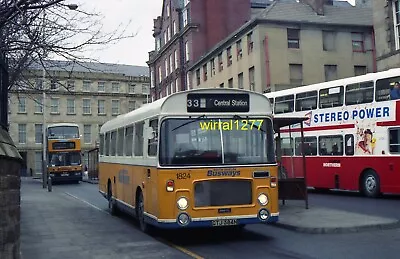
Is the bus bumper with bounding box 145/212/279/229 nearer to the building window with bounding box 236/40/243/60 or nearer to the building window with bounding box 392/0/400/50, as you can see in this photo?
the building window with bounding box 392/0/400/50

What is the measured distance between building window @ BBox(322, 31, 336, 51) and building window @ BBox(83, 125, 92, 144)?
2124 inches

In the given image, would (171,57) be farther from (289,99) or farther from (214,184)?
(214,184)

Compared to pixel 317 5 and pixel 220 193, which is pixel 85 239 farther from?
pixel 317 5

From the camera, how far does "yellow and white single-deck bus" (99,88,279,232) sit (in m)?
10.5

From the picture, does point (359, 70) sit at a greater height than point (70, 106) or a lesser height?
lesser

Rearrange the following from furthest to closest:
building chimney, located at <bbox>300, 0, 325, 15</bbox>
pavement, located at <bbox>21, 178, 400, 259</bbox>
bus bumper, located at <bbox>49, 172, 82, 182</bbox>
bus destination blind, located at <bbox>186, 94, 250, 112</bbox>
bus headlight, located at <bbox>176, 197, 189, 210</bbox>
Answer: bus bumper, located at <bbox>49, 172, 82, 182</bbox>
building chimney, located at <bbox>300, 0, 325, 15</bbox>
bus destination blind, located at <bbox>186, 94, 250, 112</bbox>
bus headlight, located at <bbox>176, 197, 189, 210</bbox>
pavement, located at <bbox>21, 178, 400, 259</bbox>

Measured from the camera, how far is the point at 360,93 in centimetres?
2012

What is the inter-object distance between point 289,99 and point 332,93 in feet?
9.11

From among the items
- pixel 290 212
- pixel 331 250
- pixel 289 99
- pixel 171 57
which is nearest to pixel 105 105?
pixel 171 57

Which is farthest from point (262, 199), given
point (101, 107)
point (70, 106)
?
point (101, 107)

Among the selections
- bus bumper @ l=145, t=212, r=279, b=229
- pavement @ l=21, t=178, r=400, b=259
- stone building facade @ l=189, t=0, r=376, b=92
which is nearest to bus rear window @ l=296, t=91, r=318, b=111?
pavement @ l=21, t=178, r=400, b=259

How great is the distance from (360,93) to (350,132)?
158cm

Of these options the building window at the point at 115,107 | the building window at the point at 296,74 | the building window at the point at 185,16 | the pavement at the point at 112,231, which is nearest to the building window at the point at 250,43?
the building window at the point at 296,74

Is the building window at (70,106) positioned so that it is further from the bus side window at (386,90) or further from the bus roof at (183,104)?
the bus roof at (183,104)
